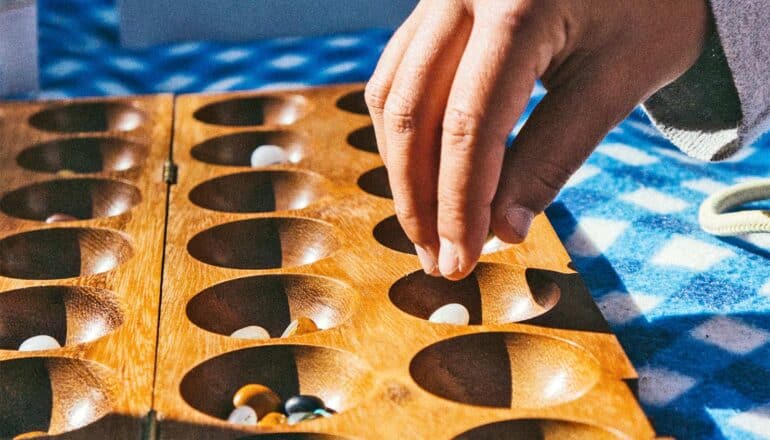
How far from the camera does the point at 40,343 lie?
0.77 meters

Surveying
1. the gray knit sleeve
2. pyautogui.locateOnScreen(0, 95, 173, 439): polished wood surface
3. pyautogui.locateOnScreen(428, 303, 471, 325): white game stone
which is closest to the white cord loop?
the gray knit sleeve

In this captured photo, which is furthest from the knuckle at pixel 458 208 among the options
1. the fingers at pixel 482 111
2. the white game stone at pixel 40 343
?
the white game stone at pixel 40 343

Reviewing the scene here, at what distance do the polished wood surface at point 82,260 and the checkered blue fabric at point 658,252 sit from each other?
311 mm

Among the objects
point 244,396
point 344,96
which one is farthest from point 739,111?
point 344,96

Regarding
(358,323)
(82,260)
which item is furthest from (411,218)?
(82,260)

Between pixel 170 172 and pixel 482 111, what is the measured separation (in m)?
0.60

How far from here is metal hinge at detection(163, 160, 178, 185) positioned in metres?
1.03

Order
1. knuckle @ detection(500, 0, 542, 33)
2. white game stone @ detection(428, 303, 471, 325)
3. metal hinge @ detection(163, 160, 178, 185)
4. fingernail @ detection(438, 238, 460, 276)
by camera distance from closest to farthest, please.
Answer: knuckle @ detection(500, 0, 542, 33) → fingernail @ detection(438, 238, 460, 276) → white game stone @ detection(428, 303, 471, 325) → metal hinge @ detection(163, 160, 178, 185)

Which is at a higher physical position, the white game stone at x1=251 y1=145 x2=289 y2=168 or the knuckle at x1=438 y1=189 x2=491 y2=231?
the knuckle at x1=438 y1=189 x2=491 y2=231

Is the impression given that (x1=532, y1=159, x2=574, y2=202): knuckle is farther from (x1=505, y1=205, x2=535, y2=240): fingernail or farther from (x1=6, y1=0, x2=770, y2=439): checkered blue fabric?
(x1=6, y1=0, x2=770, y2=439): checkered blue fabric

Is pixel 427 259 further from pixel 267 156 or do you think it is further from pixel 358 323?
pixel 267 156

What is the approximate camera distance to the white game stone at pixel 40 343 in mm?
767

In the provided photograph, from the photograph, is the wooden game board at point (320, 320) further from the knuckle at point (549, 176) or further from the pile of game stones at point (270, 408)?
the knuckle at point (549, 176)

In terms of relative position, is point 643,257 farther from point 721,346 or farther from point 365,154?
point 365,154
